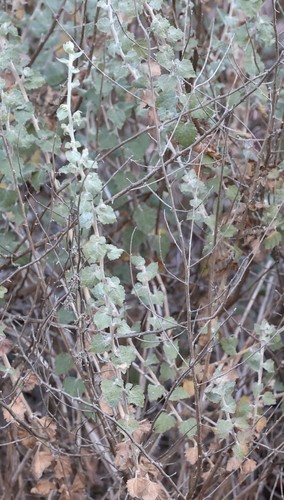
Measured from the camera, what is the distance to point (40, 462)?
2.04 metres

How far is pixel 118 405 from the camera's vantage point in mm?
1858

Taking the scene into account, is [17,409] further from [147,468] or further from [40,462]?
[147,468]

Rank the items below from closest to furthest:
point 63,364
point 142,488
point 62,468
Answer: point 142,488 → point 62,468 → point 63,364

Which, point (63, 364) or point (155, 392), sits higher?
point (155, 392)

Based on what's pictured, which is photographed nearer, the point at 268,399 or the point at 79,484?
the point at 268,399

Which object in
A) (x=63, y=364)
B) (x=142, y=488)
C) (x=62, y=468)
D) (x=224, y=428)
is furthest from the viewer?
(x=63, y=364)

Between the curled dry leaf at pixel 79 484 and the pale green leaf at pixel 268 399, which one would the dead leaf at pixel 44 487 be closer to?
the curled dry leaf at pixel 79 484

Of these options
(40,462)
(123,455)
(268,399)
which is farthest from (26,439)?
(268,399)

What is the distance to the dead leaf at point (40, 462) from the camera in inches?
79.9

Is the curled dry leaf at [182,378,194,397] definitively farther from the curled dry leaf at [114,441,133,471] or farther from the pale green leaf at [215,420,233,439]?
the curled dry leaf at [114,441,133,471]

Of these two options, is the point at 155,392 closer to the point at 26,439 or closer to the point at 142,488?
the point at 142,488

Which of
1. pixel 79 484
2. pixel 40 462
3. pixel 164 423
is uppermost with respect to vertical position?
pixel 164 423

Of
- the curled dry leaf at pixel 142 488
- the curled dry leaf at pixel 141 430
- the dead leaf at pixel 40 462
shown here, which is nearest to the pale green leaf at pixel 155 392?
the curled dry leaf at pixel 141 430

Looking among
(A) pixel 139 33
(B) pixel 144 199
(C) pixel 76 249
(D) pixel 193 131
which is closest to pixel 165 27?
(D) pixel 193 131
